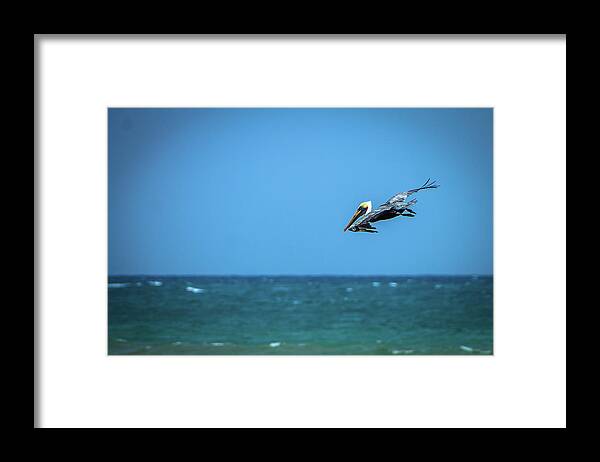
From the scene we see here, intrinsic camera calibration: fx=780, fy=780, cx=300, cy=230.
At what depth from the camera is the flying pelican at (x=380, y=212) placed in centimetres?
600

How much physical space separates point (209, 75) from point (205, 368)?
2124 millimetres

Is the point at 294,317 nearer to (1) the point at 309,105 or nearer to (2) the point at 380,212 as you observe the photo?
(2) the point at 380,212

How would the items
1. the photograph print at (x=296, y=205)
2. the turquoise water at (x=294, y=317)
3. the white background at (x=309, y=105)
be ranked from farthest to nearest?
1. the turquoise water at (x=294, y=317)
2. the photograph print at (x=296, y=205)
3. the white background at (x=309, y=105)

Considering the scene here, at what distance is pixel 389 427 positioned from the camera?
5.60 m

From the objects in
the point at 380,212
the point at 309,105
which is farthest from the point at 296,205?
the point at 309,105

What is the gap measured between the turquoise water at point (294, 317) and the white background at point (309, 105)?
29 cm

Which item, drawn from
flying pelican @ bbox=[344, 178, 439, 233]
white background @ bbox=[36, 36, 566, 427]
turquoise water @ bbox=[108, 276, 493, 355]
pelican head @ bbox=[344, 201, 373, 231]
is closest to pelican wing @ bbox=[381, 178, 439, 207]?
flying pelican @ bbox=[344, 178, 439, 233]

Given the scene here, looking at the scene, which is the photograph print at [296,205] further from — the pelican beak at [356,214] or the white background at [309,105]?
the white background at [309,105]

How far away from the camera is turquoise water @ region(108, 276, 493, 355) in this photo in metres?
6.26

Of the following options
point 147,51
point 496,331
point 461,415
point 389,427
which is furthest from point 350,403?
point 147,51

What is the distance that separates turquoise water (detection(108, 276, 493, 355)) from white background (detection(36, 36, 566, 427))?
29cm

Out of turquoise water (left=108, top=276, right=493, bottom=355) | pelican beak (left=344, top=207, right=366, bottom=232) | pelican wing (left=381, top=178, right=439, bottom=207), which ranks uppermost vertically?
pelican wing (left=381, top=178, right=439, bottom=207)

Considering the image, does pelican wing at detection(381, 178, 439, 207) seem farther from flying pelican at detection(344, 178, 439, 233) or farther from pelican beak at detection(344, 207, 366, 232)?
pelican beak at detection(344, 207, 366, 232)

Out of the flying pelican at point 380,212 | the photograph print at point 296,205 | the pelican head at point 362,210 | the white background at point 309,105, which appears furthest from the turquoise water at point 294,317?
the pelican head at point 362,210
